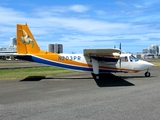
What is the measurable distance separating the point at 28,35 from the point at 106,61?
26.2 ft

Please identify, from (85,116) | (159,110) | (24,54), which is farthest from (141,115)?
(24,54)

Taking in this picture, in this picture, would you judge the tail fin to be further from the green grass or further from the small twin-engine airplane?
the green grass

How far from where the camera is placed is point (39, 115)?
689 cm

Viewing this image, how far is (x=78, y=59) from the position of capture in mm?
20094

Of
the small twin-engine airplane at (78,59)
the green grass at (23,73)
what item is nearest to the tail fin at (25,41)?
the small twin-engine airplane at (78,59)

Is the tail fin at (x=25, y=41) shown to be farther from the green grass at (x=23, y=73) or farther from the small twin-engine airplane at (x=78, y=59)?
the green grass at (x=23, y=73)

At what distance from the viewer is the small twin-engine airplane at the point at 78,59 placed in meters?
19.6

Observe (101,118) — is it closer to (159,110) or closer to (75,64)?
(159,110)

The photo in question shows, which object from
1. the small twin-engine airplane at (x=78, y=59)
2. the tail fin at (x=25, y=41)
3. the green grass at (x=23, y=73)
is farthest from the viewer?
the green grass at (x=23, y=73)

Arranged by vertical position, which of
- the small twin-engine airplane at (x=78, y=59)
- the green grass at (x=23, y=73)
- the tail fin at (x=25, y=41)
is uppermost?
the tail fin at (x=25, y=41)

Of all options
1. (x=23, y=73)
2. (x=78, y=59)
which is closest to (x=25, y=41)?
(x=78, y=59)

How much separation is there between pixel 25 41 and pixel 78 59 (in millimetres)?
5407

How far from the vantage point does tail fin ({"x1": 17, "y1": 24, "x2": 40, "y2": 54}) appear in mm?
19453

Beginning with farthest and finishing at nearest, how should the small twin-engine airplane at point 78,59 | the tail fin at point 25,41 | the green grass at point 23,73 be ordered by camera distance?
the green grass at point 23,73, the small twin-engine airplane at point 78,59, the tail fin at point 25,41
